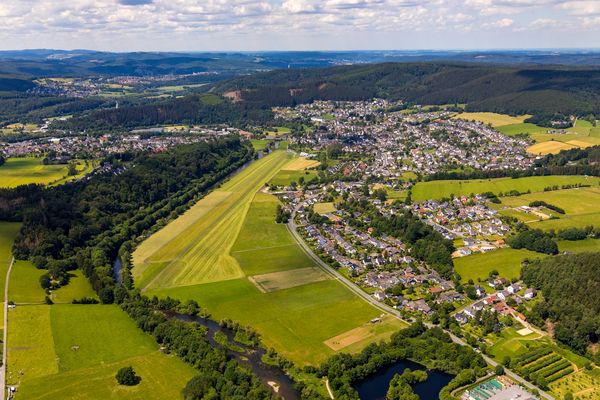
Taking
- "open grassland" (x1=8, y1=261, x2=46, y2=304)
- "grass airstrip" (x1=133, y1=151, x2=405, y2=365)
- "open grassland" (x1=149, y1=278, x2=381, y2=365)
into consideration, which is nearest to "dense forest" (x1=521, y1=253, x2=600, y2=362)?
"grass airstrip" (x1=133, y1=151, x2=405, y2=365)

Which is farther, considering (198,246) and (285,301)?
(198,246)

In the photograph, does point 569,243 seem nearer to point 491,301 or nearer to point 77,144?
point 491,301

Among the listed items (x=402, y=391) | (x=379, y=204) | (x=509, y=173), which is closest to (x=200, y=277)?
(x=402, y=391)

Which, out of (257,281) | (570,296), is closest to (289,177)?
(257,281)

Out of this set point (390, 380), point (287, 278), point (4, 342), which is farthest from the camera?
point (287, 278)

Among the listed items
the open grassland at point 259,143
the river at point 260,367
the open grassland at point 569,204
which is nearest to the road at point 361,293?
the river at point 260,367

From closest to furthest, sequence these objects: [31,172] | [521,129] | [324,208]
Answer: [324,208] < [31,172] < [521,129]

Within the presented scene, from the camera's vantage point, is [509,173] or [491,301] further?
[509,173]

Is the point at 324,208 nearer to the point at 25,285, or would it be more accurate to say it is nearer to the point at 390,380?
the point at 25,285
